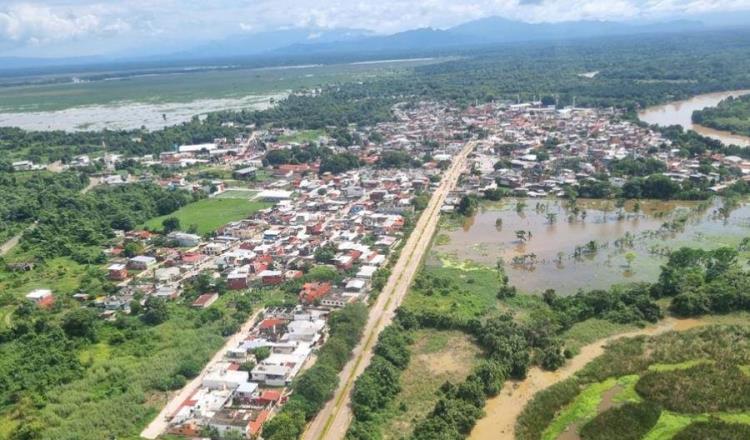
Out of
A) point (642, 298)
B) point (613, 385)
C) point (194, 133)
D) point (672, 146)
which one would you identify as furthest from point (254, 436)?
point (194, 133)

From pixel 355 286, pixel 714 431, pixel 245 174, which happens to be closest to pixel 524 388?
pixel 714 431

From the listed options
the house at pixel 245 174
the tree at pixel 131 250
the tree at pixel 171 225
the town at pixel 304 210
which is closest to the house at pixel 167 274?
the town at pixel 304 210

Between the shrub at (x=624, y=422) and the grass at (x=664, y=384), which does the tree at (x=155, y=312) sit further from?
the shrub at (x=624, y=422)

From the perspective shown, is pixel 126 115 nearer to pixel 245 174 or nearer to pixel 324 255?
pixel 245 174

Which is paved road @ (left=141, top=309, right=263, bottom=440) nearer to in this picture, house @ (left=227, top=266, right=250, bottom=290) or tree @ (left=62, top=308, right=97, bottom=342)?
house @ (left=227, top=266, right=250, bottom=290)

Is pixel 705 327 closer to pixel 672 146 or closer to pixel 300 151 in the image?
pixel 672 146

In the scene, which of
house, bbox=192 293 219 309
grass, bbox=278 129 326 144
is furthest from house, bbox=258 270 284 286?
grass, bbox=278 129 326 144
